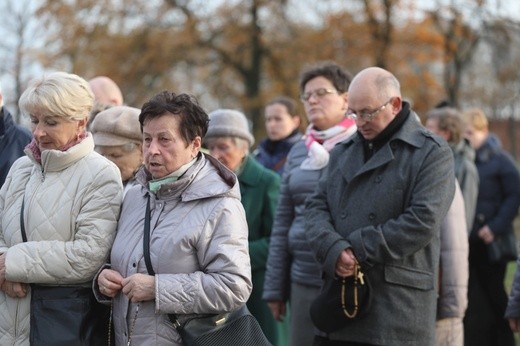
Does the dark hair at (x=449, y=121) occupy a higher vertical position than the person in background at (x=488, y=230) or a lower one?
higher

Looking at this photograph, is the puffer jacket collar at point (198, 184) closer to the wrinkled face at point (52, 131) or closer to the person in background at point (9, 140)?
the wrinkled face at point (52, 131)

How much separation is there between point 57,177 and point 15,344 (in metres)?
0.77

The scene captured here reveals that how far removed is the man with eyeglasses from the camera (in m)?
4.19

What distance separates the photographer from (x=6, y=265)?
360 cm

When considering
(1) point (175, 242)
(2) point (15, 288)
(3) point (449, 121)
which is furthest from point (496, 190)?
(2) point (15, 288)

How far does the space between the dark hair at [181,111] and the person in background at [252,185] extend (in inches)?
76.0

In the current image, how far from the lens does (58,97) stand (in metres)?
3.77

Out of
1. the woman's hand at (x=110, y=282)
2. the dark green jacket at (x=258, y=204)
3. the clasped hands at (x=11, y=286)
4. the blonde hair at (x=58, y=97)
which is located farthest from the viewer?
the dark green jacket at (x=258, y=204)

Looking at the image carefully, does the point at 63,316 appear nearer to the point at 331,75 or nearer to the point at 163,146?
the point at 163,146

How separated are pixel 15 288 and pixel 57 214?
37cm

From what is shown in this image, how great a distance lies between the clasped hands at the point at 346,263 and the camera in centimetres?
420

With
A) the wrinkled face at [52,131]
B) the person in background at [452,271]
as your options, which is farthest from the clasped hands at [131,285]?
the person in background at [452,271]

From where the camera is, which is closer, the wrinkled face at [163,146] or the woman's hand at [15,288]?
the wrinkled face at [163,146]

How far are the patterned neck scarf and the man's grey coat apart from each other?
72 cm
